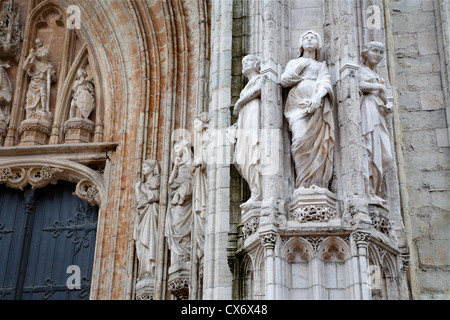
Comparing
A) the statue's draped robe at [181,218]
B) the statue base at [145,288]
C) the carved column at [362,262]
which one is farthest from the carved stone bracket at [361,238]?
the statue base at [145,288]

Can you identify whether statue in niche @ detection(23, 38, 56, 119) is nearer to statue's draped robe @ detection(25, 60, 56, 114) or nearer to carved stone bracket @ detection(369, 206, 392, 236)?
statue's draped robe @ detection(25, 60, 56, 114)

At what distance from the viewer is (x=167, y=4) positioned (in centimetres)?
1229

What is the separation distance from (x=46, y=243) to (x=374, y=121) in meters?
6.63

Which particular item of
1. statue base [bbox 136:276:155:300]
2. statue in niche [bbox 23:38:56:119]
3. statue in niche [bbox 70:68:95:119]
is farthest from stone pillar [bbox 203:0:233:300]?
statue in niche [bbox 23:38:56:119]

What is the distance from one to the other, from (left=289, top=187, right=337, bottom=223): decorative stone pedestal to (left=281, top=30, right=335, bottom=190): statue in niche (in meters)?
0.08

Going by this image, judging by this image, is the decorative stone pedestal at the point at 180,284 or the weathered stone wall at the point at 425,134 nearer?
the weathered stone wall at the point at 425,134

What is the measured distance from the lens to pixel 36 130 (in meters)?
12.9

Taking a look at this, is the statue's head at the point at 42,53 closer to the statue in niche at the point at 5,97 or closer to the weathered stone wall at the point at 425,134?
the statue in niche at the point at 5,97

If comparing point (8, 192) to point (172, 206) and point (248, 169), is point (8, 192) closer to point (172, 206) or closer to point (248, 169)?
point (172, 206)

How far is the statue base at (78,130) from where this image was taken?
41.8 feet

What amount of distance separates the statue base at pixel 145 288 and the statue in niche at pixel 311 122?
4020 millimetres

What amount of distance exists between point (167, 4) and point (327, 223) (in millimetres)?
6356
